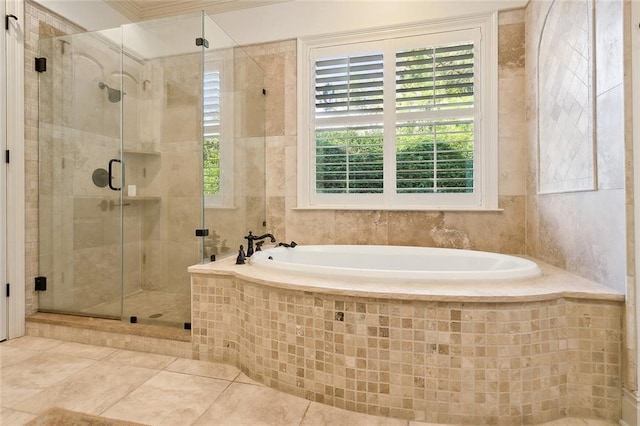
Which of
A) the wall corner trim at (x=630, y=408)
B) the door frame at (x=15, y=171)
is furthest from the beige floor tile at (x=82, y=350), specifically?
the wall corner trim at (x=630, y=408)

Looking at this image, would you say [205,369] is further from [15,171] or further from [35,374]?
[15,171]

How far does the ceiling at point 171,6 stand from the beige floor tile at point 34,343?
271cm

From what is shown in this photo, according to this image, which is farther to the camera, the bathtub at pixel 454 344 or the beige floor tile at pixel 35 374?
the beige floor tile at pixel 35 374

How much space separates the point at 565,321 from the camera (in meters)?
1.37

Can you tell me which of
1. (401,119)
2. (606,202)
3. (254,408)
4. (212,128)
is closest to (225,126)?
(212,128)

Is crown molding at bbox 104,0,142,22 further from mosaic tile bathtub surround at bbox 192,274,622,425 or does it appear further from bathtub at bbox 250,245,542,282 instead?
mosaic tile bathtub surround at bbox 192,274,622,425

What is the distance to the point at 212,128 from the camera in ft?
7.53

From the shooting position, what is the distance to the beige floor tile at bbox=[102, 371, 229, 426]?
1390 mm

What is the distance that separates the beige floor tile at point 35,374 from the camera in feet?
5.08

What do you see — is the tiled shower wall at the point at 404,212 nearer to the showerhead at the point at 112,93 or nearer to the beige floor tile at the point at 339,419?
the showerhead at the point at 112,93

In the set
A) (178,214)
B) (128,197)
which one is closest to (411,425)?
(178,214)

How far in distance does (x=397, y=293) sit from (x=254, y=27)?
8.43ft

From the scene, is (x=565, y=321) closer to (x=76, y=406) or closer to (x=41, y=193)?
(x=76, y=406)

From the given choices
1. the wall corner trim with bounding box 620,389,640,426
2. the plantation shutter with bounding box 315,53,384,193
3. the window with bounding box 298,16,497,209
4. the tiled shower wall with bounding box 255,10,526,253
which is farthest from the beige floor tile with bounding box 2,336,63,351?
the wall corner trim with bounding box 620,389,640,426
